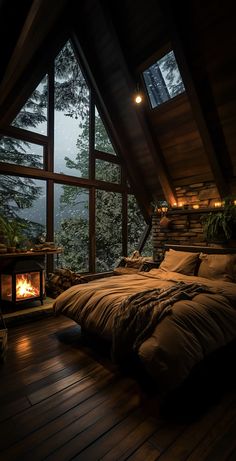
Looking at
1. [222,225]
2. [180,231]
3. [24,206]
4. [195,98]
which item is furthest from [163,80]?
[24,206]

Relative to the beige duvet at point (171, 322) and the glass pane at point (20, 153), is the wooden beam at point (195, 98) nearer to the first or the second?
the beige duvet at point (171, 322)

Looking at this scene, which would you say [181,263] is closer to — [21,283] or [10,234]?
[21,283]

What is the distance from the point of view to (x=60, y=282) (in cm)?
424

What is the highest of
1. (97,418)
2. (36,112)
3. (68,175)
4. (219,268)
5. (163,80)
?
(163,80)

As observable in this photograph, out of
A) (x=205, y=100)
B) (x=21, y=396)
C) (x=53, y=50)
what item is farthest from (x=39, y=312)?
(x=53, y=50)

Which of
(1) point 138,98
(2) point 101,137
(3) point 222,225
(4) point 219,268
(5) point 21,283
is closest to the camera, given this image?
(4) point 219,268

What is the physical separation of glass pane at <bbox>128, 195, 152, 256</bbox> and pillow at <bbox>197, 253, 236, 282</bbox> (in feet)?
10.1

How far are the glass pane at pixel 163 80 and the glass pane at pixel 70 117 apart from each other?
1.52 metres

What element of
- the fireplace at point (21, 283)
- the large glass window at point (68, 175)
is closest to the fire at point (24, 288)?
the fireplace at point (21, 283)

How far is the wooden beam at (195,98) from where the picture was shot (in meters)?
3.45

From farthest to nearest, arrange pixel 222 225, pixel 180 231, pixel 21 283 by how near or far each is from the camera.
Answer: pixel 180 231 → pixel 222 225 → pixel 21 283

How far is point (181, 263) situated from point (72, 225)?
253cm

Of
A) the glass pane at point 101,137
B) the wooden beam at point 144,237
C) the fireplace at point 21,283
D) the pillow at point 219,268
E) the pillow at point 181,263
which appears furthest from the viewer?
the wooden beam at point 144,237

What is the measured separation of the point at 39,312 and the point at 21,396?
67.9 inches
